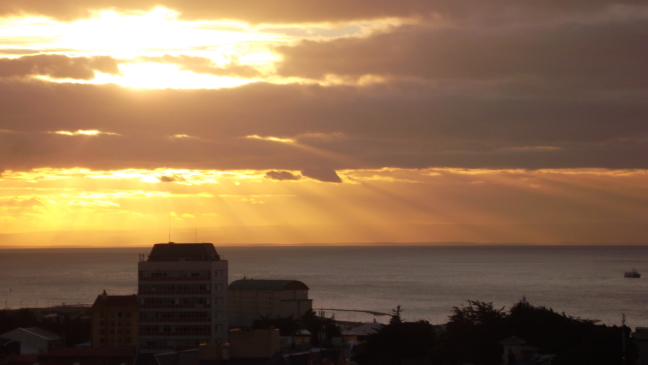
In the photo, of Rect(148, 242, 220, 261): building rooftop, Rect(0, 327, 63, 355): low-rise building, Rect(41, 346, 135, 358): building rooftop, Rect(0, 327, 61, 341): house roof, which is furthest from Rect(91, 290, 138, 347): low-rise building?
Rect(41, 346, 135, 358): building rooftop

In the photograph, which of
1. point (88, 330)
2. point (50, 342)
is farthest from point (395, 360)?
point (88, 330)

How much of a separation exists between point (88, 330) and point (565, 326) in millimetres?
82029

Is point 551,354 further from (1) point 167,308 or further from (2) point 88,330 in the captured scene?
(2) point 88,330

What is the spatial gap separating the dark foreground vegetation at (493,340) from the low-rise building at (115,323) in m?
46.1

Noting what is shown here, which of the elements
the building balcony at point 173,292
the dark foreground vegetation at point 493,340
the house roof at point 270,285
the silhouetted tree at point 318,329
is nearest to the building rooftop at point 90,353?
the building balcony at point 173,292

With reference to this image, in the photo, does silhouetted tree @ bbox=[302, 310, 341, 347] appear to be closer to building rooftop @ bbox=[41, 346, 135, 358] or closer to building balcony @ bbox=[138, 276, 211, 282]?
building balcony @ bbox=[138, 276, 211, 282]

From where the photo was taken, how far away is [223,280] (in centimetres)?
8938

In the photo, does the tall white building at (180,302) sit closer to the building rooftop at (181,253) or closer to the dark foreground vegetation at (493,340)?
the building rooftop at (181,253)

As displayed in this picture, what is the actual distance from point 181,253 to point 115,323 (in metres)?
28.3

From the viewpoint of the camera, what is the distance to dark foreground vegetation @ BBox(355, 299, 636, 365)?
54844 mm

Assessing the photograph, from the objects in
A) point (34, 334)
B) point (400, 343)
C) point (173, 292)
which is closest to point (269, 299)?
point (34, 334)

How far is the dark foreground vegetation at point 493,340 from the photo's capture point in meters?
54.8

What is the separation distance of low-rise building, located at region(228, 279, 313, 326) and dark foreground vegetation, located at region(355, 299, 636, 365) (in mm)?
98984

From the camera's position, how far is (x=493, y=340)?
6938 cm
